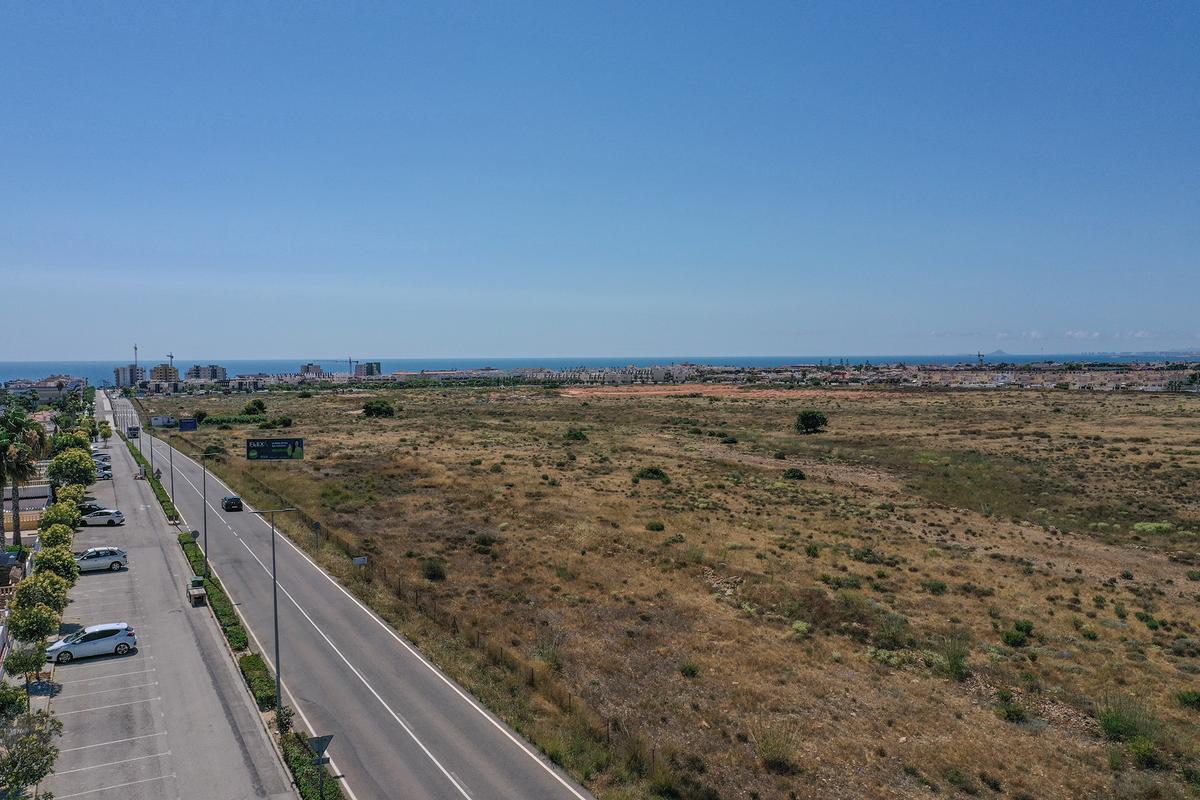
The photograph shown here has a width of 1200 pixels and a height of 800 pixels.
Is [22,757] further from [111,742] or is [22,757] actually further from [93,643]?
[93,643]

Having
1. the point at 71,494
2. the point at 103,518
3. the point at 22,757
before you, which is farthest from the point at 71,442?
the point at 22,757

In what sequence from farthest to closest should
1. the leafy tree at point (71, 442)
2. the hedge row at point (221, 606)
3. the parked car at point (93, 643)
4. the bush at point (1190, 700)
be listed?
the leafy tree at point (71, 442) < the hedge row at point (221, 606) < the parked car at point (93, 643) < the bush at point (1190, 700)

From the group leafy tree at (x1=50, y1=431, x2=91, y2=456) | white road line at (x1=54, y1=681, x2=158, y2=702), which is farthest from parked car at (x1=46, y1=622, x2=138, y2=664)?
leafy tree at (x1=50, y1=431, x2=91, y2=456)

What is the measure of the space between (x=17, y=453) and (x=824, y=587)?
53.9 metres

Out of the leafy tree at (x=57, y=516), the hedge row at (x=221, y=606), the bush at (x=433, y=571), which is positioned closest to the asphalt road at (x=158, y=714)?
the hedge row at (x=221, y=606)

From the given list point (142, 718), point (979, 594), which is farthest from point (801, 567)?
point (142, 718)

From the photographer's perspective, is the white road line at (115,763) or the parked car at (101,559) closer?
the white road line at (115,763)

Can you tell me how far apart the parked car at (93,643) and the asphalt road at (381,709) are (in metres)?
5.65

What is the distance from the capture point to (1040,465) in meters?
82.6

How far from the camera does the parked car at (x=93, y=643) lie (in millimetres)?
31922

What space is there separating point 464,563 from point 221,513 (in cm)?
3022

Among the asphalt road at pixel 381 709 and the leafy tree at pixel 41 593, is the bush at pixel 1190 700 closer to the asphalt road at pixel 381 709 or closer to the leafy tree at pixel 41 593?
the asphalt road at pixel 381 709

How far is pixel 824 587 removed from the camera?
4222cm

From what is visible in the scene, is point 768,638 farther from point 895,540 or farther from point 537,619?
point 895,540
